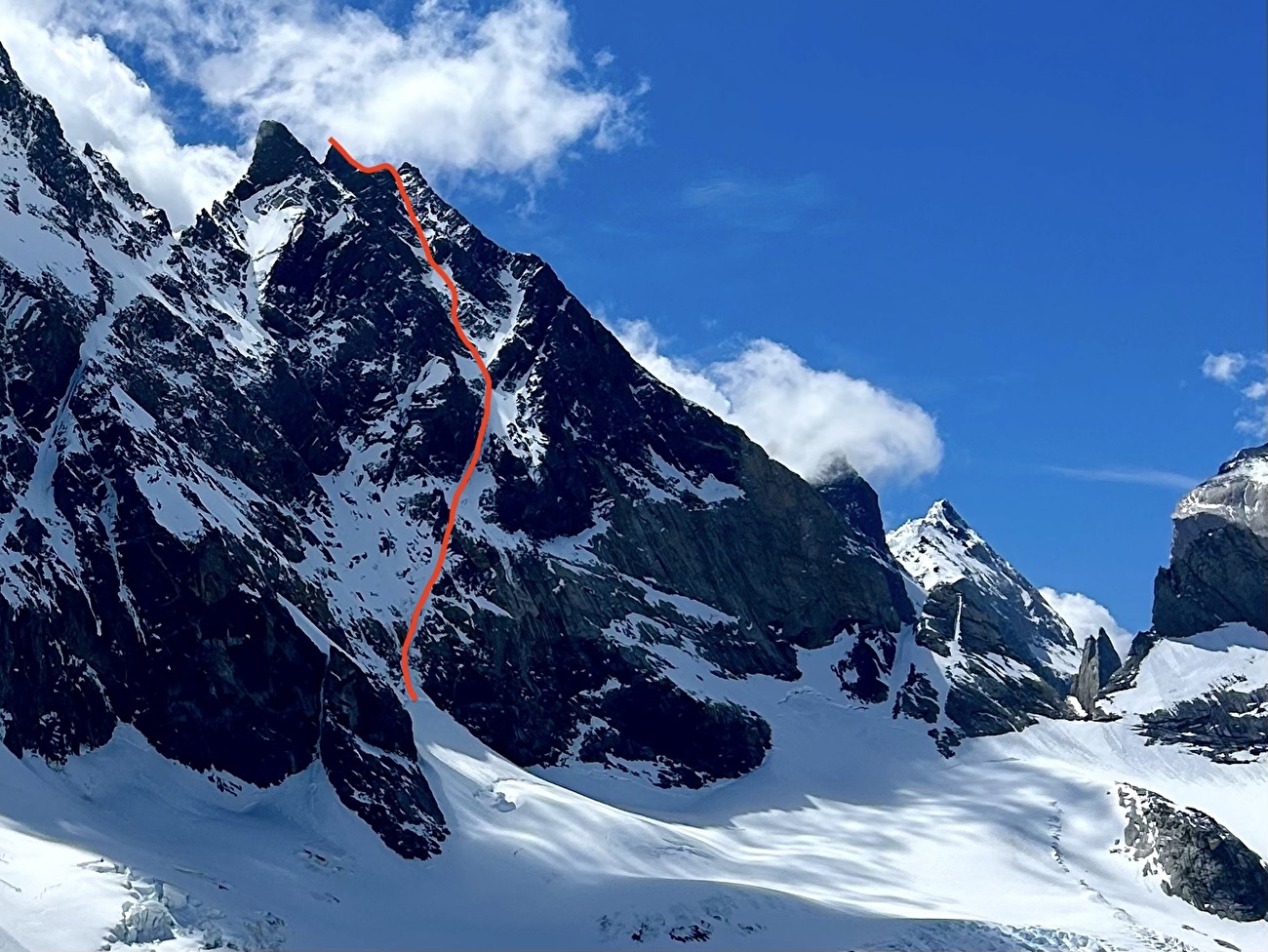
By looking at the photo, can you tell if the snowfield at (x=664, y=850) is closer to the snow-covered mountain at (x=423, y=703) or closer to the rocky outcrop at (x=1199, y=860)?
the snow-covered mountain at (x=423, y=703)

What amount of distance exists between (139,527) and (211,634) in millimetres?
11499

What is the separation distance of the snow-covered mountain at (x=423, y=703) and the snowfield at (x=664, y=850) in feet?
1.44

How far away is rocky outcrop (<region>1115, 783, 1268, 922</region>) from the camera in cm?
14100

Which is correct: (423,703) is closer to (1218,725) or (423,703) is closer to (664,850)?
(664,850)

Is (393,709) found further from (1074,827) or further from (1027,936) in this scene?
(1074,827)

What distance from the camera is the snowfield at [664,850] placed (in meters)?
94.9

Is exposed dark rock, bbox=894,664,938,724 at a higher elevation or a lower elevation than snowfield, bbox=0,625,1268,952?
higher

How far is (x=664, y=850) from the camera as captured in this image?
132m

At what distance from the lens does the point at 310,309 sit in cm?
19712

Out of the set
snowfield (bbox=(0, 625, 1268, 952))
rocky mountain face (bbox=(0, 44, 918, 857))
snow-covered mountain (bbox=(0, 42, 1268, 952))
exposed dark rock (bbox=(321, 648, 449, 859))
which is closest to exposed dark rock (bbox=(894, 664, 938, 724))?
snow-covered mountain (bbox=(0, 42, 1268, 952))

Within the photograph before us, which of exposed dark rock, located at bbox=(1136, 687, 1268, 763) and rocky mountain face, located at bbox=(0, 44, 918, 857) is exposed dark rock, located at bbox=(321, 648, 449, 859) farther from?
exposed dark rock, located at bbox=(1136, 687, 1268, 763)

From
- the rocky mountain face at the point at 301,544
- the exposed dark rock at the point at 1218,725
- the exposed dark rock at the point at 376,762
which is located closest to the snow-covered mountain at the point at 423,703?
the exposed dark rock at the point at 376,762

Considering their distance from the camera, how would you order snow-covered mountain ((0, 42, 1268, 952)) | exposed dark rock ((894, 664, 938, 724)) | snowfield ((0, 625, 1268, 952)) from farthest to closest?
exposed dark rock ((894, 664, 938, 724))
snow-covered mountain ((0, 42, 1268, 952))
snowfield ((0, 625, 1268, 952))

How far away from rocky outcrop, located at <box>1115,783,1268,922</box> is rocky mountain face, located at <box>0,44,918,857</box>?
44.5m
